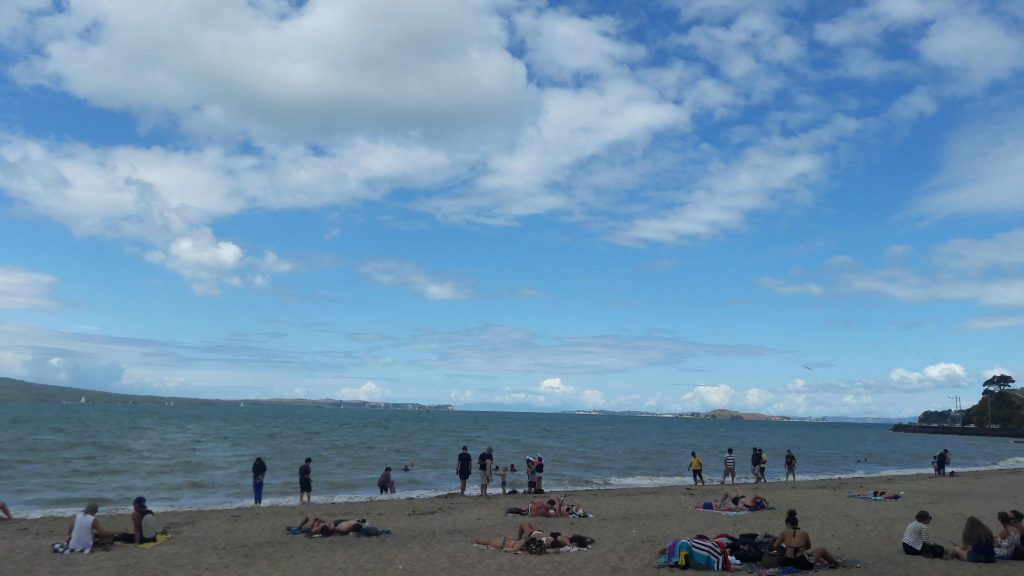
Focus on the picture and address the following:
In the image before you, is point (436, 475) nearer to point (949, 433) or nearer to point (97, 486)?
point (97, 486)

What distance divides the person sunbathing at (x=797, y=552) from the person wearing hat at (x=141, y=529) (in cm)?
1143

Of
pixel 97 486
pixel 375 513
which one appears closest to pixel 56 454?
pixel 97 486

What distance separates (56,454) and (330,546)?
31776mm

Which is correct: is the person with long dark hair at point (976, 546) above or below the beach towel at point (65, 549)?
above

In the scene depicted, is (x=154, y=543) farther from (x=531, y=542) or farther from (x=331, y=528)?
(x=531, y=542)

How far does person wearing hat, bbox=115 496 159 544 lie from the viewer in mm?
13422

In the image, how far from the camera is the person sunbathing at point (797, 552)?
10852 mm

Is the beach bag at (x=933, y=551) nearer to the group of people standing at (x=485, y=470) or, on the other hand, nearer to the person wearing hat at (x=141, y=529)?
the group of people standing at (x=485, y=470)

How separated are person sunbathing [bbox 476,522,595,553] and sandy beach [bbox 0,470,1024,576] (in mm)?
264

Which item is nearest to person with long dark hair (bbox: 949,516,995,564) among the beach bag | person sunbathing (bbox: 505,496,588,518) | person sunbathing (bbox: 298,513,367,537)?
the beach bag

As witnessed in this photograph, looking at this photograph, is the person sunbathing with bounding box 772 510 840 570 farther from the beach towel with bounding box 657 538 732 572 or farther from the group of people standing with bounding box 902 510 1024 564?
the group of people standing with bounding box 902 510 1024 564

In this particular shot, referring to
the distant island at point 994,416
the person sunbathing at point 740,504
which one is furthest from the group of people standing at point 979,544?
the distant island at point 994,416

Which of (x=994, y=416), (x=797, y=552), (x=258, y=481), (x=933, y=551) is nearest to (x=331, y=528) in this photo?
(x=258, y=481)

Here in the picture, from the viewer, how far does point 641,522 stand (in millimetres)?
16422
